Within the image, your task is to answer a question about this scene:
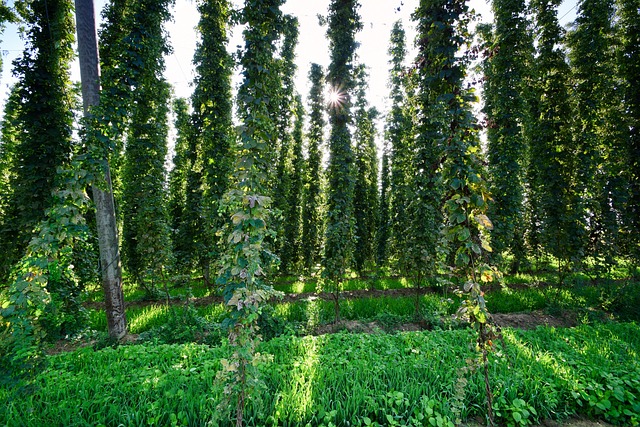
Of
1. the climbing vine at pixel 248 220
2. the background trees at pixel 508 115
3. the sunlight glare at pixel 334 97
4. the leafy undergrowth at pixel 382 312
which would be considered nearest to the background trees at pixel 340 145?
the sunlight glare at pixel 334 97

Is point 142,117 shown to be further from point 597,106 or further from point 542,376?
point 597,106

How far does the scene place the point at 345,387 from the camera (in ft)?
9.54

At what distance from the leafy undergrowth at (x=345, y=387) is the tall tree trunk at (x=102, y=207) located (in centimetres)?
134

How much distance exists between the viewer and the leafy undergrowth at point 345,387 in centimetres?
250

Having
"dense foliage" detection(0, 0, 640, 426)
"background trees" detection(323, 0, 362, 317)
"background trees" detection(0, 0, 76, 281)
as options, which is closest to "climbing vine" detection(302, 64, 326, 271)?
"dense foliage" detection(0, 0, 640, 426)

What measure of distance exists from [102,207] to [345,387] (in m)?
5.51

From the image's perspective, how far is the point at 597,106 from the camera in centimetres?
745

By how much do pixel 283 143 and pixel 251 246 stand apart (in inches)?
390

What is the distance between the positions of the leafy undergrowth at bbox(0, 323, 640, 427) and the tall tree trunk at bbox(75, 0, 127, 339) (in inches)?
52.8

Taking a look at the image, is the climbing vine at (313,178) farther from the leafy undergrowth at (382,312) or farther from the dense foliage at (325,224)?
the leafy undergrowth at (382,312)

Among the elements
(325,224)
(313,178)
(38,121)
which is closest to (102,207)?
(38,121)

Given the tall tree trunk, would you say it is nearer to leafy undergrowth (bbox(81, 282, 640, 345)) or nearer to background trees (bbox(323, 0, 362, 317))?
leafy undergrowth (bbox(81, 282, 640, 345))

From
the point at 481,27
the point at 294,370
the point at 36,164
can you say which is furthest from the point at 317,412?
the point at 481,27

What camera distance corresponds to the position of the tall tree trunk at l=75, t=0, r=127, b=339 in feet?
15.7
